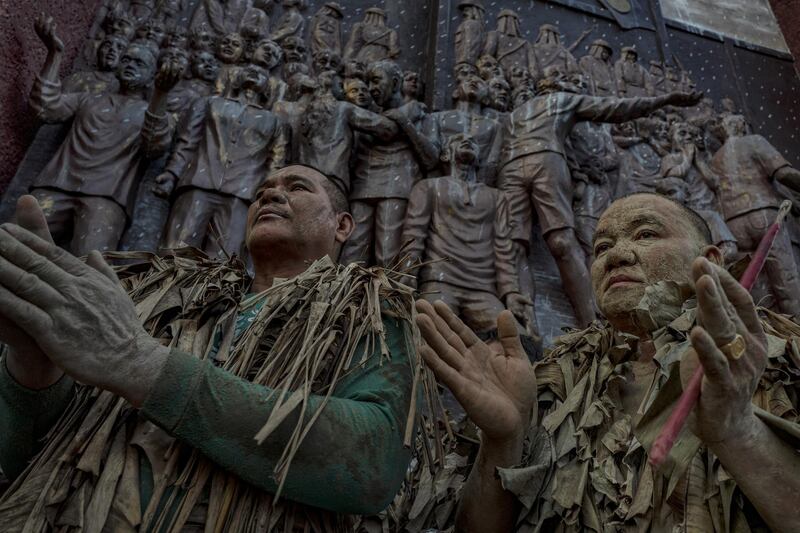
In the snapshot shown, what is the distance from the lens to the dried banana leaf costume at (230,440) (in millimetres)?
1462

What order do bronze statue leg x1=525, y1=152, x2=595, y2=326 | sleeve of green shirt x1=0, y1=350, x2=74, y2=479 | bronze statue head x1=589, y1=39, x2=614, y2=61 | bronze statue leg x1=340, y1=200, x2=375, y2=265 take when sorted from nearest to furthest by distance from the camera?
sleeve of green shirt x1=0, y1=350, x2=74, y2=479, bronze statue leg x1=340, y1=200, x2=375, y2=265, bronze statue leg x1=525, y1=152, x2=595, y2=326, bronze statue head x1=589, y1=39, x2=614, y2=61

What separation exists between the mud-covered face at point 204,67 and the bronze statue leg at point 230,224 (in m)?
1.58

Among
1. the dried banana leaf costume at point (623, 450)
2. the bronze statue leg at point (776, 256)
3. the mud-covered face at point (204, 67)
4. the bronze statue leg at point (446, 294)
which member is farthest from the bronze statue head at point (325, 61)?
the dried banana leaf costume at point (623, 450)

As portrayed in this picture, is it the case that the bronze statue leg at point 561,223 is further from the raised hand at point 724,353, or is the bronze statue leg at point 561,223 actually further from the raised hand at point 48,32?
the raised hand at point 724,353

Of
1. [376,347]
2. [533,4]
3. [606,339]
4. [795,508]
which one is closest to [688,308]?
[606,339]

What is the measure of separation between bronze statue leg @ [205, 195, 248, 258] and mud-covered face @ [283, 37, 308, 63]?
1.99 metres

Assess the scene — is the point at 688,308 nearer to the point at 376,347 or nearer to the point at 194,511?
the point at 376,347

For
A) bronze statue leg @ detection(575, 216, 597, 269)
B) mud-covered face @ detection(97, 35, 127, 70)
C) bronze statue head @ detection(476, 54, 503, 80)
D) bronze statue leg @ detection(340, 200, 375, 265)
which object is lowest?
bronze statue leg @ detection(575, 216, 597, 269)

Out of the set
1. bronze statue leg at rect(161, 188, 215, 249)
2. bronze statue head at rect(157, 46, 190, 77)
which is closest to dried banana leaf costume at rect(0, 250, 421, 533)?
bronze statue leg at rect(161, 188, 215, 249)

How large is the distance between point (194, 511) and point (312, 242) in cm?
114

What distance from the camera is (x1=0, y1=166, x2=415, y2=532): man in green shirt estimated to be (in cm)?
143

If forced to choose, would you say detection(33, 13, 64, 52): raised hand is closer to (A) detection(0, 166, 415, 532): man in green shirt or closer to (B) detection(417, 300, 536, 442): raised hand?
(A) detection(0, 166, 415, 532): man in green shirt

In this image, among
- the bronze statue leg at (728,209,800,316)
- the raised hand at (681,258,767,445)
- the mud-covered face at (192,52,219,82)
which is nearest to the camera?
the raised hand at (681,258,767,445)

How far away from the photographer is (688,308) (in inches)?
82.4
